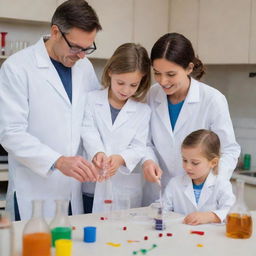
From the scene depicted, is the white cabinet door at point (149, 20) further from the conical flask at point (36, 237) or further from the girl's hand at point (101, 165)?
the conical flask at point (36, 237)

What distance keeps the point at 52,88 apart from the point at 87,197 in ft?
1.72

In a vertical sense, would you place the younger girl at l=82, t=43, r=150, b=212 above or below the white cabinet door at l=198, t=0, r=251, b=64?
below

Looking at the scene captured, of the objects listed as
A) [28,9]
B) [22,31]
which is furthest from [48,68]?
[22,31]

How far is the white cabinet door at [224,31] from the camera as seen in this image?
351 cm

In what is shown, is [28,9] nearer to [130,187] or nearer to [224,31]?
[224,31]

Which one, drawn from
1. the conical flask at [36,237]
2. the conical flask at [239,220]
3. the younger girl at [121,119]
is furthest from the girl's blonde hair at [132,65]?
the conical flask at [36,237]

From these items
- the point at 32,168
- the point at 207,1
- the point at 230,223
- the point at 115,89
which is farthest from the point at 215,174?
the point at 207,1

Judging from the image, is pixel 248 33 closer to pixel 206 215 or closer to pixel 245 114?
pixel 245 114

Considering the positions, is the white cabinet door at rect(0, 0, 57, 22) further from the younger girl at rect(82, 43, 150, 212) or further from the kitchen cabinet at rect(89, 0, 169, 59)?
the younger girl at rect(82, 43, 150, 212)

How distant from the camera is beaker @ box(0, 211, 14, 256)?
117 cm

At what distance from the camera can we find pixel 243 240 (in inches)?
63.3

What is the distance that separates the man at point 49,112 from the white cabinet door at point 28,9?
1.47 metres

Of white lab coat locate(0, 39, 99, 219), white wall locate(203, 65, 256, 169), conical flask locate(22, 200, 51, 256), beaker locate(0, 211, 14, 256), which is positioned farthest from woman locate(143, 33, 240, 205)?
white wall locate(203, 65, 256, 169)

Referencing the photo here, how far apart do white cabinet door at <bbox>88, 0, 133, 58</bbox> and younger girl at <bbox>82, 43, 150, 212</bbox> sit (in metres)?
1.73
